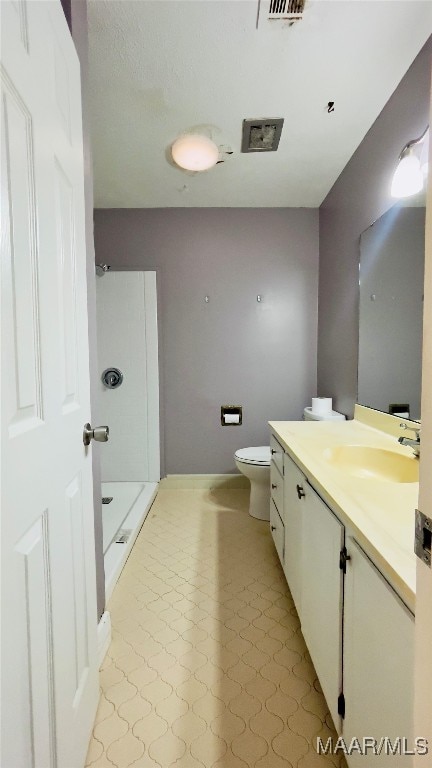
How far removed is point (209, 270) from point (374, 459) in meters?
2.07

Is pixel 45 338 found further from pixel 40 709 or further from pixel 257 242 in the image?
pixel 257 242

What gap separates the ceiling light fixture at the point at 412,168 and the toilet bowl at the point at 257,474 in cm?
163

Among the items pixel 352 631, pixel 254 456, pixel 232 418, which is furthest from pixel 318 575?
pixel 232 418

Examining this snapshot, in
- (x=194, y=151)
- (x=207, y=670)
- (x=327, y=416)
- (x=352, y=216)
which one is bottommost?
(x=207, y=670)

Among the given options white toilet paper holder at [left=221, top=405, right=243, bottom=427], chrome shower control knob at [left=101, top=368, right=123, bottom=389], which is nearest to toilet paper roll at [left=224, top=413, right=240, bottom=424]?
white toilet paper holder at [left=221, top=405, right=243, bottom=427]

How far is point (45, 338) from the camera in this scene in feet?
2.39

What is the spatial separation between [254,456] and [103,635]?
138 cm

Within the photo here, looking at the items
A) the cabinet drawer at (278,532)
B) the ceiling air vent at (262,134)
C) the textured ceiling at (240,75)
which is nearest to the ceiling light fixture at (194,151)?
the textured ceiling at (240,75)

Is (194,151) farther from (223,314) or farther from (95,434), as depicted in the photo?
(95,434)

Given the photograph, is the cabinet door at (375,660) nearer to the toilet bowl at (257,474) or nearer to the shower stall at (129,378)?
the toilet bowl at (257,474)

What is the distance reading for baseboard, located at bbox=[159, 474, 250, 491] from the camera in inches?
118

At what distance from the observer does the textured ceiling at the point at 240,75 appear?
4.22 ft

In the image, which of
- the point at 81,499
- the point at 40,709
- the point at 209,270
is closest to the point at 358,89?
the point at 209,270

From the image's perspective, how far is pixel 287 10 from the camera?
126 centimetres
